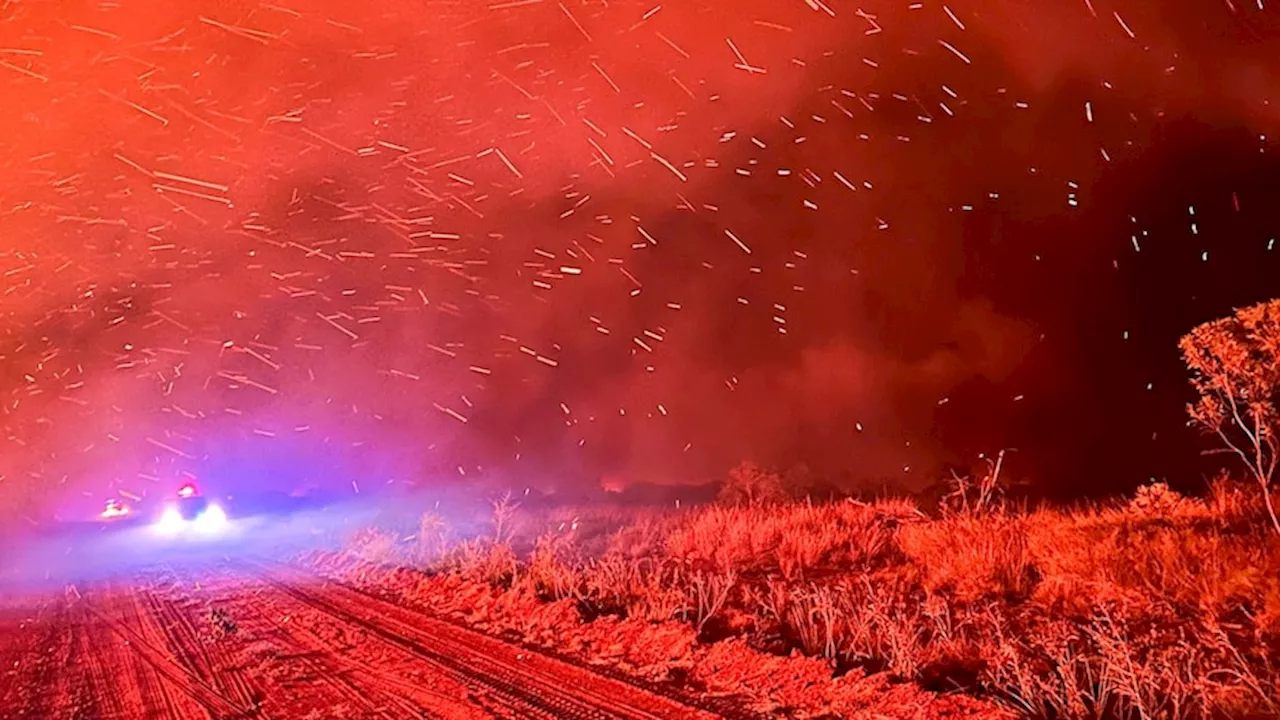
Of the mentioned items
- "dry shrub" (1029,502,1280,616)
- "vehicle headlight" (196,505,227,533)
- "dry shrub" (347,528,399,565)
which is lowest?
"dry shrub" (1029,502,1280,616)

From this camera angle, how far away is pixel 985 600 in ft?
35.8

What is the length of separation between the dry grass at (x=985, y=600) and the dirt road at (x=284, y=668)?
119 centimetres

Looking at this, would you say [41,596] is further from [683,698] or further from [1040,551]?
[1040,551]

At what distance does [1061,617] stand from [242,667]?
8.80 metres

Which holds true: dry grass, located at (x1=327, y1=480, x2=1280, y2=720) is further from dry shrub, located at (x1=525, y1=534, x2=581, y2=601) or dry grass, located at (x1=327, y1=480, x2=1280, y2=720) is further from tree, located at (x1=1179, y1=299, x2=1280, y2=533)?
tree, located at (x1=1179, y1=299, x2=1280, y2=533)

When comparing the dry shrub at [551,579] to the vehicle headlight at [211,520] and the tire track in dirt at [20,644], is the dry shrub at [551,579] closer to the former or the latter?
the tire track in dirt at [20,644]

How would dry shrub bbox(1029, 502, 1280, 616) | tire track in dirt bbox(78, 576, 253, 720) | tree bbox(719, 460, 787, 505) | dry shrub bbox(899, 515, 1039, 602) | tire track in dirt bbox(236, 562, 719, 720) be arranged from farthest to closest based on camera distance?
tree bbox(719, 460, 787, 505)
dry shrub bbox(899, 515, 1039, 602)
dry shrub bbox(1029, 502, 1280, 616)
tire track in dirt bbox(78, 576, 253, 720)
tire track in dirt bbox(236, 562, 719, 720)

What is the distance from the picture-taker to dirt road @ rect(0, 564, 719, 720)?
7.30 metres

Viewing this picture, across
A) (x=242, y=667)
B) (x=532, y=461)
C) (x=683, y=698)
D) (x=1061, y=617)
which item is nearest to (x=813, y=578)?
(x=1061, y=617)

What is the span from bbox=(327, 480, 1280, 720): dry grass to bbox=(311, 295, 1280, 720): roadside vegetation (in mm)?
35

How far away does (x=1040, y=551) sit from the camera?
12.2 meters

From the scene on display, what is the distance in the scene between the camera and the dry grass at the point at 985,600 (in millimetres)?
6938

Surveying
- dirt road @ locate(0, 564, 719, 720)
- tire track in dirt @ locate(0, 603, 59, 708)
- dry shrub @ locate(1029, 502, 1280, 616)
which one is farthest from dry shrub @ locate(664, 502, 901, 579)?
tire track in dirt @ locate(0, 603, 59, 708)

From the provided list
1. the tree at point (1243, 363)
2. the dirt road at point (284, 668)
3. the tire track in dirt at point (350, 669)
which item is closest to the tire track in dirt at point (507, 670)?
the dirt road at point (284, 668)
